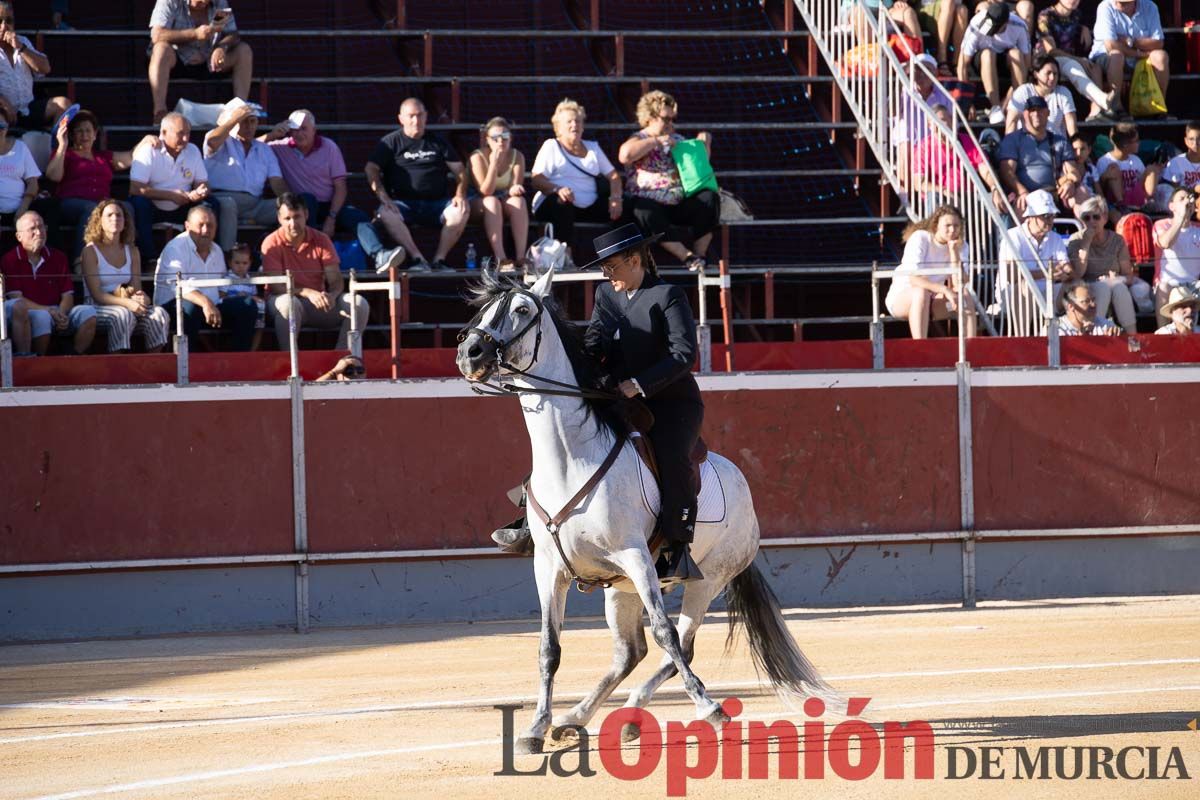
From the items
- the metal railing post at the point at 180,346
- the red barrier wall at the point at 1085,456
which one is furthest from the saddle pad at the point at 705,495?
the red barrier wall at the point at 1085,456

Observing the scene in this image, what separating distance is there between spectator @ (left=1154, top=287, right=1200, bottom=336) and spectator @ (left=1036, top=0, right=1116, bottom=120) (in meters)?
3.66

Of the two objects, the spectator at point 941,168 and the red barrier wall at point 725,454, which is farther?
the spectator at point 941,168

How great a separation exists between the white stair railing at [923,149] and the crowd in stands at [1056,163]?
3 centimetres

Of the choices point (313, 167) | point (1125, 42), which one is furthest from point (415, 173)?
point (1125, 42)

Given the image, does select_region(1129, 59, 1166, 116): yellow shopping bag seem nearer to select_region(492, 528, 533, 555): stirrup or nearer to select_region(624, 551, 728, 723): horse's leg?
select_region(492, 528, 533, 555): stirrup

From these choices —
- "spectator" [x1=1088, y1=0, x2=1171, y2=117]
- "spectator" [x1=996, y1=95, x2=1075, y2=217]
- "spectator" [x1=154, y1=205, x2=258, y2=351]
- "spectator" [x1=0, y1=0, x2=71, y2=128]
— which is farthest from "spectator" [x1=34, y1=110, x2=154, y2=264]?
"spectator" [x1=1088, y1=0, x2=1171, y2=117]

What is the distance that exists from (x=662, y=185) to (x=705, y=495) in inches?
276

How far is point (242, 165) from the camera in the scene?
13266 mm

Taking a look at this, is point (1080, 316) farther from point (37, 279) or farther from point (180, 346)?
point (37, 279)

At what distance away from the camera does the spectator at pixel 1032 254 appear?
13.0 meters

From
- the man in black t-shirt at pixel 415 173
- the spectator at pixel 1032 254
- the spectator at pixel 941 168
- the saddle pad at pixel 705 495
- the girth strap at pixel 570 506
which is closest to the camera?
the girth strap at pixel 570 506

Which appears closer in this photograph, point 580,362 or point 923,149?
point 580,362

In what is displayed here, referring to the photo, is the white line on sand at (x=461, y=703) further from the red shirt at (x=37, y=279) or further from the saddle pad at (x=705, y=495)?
the red shirt at (x=37, y=279)

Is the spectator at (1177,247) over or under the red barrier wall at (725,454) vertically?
over
